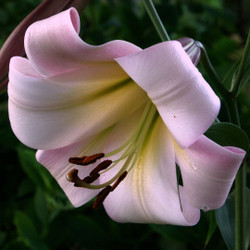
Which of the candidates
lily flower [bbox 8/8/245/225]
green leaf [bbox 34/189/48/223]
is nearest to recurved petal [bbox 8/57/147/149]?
lily flower [bbox 8/8/245/225]

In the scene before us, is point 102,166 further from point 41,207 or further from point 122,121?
point 41,207

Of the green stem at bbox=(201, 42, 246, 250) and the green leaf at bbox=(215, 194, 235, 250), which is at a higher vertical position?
the green stem at bbox=(201, 42, 246, 250)

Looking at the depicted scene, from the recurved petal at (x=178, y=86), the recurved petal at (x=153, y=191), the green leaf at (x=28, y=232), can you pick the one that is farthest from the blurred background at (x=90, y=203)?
the recurved petal at (x=178, y=86)

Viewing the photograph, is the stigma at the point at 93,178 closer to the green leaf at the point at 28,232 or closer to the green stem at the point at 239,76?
the green stem at the point at 239,76

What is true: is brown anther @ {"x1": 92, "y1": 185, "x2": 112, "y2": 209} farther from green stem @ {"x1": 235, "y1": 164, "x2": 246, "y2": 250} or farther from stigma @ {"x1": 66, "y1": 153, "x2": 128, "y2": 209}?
green stem @ {"x1": 235, "y1": 164, "x2": 246, "y2": 250}

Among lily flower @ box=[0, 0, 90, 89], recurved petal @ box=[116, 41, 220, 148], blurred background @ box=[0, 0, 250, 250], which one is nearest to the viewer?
recurved petal @ box=[116, 41, 220, 148]

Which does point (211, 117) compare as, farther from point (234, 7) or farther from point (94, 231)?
point (234, 7)

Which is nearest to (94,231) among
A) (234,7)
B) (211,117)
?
(211,117)
